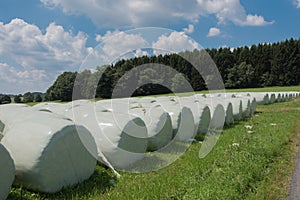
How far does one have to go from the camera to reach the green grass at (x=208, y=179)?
4793mm

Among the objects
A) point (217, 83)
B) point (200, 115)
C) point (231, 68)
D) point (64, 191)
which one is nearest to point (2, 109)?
point (64, 191)

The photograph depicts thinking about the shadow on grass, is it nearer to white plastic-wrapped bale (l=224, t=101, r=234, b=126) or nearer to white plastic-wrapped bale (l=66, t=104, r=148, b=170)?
white plastic-wrapped bale (l=66, t=104, r=148, b=170)

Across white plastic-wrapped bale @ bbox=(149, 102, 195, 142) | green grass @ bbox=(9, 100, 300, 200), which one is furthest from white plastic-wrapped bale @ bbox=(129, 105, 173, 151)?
green grass @ bbox=(9, 100, 300, 200)

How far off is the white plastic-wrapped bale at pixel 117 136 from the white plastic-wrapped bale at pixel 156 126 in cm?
58

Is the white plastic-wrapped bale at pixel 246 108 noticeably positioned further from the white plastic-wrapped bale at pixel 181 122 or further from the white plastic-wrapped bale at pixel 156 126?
the white plastic-wrapped bale at pixel 156 126

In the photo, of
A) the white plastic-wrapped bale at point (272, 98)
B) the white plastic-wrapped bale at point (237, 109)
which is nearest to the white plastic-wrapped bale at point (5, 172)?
the white plastic-wrapped bale at point (237, 109)

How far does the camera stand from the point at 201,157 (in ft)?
23.7

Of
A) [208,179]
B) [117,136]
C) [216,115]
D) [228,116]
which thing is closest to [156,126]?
[117,136]

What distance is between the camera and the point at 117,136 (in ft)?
21.1

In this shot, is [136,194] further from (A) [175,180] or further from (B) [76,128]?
(B) [76,128]

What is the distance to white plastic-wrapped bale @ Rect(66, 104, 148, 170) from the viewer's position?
20.9 feet

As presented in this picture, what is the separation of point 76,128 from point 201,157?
324cm

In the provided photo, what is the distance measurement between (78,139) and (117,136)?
1.23 m

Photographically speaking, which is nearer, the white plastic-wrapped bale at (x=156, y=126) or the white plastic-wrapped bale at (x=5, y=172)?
the white plastic-wrapped bale at (x=5, y=172)
